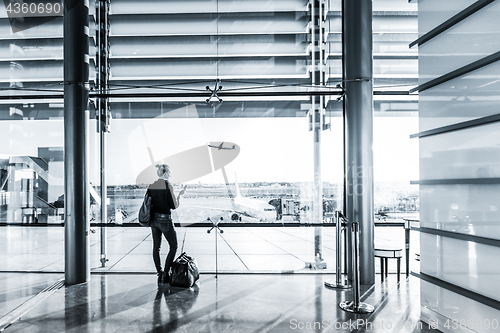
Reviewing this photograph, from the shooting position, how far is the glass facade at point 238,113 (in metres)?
5.99

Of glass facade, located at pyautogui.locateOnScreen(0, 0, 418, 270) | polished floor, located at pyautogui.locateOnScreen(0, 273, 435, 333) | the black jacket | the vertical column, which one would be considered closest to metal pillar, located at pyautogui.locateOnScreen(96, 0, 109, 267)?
glass facade, located at pyautogui.locateOnScreen(0, 0, 418, 270)

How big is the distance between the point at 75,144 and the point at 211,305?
324 centimetres

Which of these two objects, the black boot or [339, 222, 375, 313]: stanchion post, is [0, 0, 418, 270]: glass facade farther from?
[339, 222, 375, 313]: stanchion post

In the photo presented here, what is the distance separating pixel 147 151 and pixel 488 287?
17.5ft

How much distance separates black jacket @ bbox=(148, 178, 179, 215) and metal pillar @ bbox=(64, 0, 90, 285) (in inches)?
46.1

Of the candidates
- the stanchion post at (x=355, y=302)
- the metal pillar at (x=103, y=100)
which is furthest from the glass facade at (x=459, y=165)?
the metal pillar at (x=103, y=100)

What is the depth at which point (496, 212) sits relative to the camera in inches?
108

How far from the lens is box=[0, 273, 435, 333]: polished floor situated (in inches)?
138

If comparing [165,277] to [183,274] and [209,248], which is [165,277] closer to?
[183,274]

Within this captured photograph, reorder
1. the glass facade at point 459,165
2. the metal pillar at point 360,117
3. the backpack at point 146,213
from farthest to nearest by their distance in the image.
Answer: the metal pillar at point 360,117, the backpack at point 146,213, the glass facade at point 459,165

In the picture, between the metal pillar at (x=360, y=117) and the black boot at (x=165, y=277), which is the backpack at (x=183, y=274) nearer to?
the black boot at (x=165, y=277)

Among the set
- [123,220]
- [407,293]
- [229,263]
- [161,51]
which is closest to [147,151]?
[123,220]

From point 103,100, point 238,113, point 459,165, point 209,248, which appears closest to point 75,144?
point 103,100

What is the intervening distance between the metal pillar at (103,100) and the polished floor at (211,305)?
113 cm
